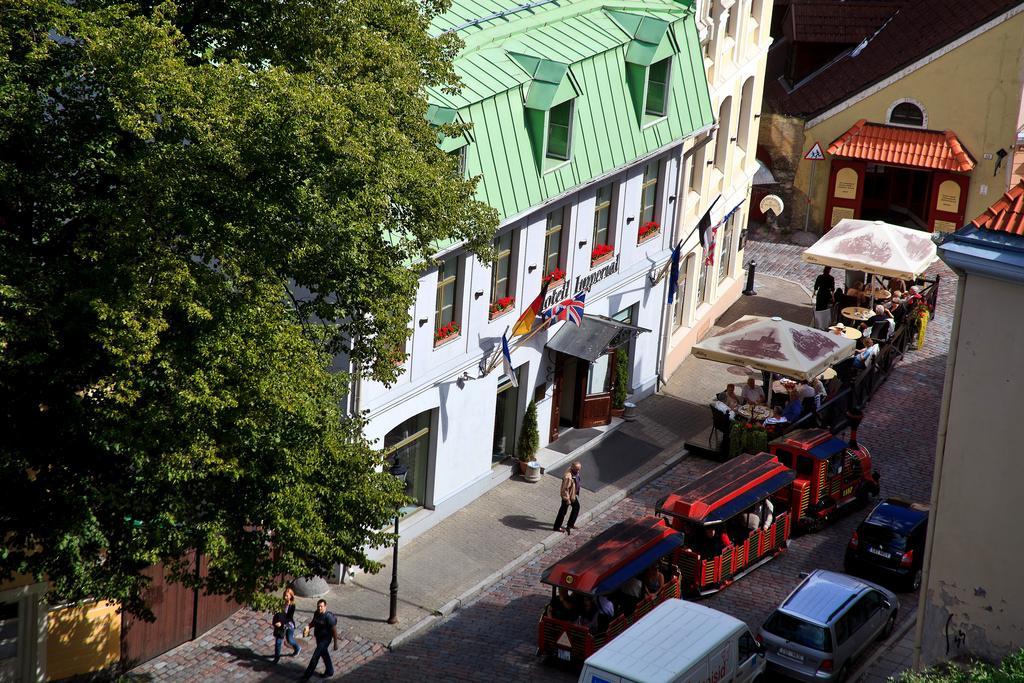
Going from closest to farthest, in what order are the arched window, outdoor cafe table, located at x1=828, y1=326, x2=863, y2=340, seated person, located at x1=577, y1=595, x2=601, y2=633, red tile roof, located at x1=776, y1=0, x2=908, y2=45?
seated person, located at x1=577, y1=595, x2=601, y2=633
outdoor cafe table, located at x1=828, y1=326, x2=863, y2=340
the arched window
red tile roof, located at x1=776, y1=0, x2=908, y2=45

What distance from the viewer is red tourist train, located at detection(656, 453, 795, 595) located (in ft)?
97.1

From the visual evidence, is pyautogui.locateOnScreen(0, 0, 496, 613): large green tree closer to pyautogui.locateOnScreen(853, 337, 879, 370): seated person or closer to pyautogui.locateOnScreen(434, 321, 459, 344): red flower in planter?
A: pyautogui.locateOnScreen(434, 321, 459, 344): red flower in planter

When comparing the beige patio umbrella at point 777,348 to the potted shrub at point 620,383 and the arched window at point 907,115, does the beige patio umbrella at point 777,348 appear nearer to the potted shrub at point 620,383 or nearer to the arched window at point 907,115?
the potted shrub at point 620,383

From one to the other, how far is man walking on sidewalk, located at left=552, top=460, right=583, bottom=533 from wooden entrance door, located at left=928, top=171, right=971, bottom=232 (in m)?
24.4

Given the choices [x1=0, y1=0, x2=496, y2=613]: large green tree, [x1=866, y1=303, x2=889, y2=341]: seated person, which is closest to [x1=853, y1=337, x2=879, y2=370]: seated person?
[x1=866, y1=303, x2=889, y2=341]: seated person

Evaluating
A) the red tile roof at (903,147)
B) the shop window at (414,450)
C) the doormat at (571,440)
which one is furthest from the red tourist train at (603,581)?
the red tile roof at (903,147)

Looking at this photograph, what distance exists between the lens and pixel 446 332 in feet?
103

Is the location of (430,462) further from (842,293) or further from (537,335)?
(842,293)

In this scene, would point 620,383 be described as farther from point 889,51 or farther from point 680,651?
point 889,51

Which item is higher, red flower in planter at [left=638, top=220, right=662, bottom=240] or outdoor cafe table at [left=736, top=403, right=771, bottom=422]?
red flower in planter at [left=638, top=220, right=662, bottom=240]

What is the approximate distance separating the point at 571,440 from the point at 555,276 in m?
4.50

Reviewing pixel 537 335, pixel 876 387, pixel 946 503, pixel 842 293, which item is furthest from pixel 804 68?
pixel 946 503

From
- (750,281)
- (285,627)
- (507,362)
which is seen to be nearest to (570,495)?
(507,362)

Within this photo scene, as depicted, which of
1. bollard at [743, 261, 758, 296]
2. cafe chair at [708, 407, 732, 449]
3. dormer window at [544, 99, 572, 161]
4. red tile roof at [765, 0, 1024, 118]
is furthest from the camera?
red tile roof at [765, 0, 1024, 118]
